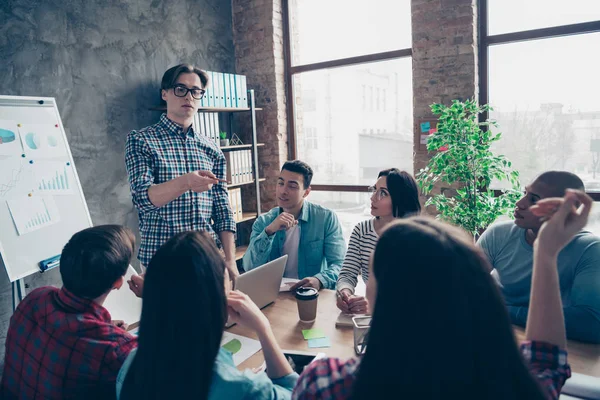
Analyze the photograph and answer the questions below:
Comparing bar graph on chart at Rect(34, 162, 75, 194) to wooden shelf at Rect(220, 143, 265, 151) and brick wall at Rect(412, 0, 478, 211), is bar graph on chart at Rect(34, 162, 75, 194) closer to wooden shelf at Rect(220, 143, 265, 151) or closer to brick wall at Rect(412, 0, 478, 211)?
wooden shelf at Rect(220, 143, 265, 151)

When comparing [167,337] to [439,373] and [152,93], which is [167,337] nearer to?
[439,373]

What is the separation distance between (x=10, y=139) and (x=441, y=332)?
8.61 feet

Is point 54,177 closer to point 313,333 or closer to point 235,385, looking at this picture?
point 313,333

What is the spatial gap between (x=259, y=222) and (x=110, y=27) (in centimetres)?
211

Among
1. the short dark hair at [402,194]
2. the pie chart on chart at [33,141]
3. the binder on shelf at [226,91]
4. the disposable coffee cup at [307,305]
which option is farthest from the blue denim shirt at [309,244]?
the binder on shelf at [226,91]

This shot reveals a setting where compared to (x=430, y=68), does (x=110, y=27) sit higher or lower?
higher

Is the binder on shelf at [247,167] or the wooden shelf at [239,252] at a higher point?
the binder on shelf at [247,167]

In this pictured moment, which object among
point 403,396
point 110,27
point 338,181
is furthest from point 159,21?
point 403,396

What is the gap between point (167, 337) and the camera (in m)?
0.88

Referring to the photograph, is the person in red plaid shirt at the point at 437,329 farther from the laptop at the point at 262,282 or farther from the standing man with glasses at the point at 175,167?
the standing man with glasses at the point at 175,167

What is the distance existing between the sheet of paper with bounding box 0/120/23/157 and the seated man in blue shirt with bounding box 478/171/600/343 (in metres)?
2.58

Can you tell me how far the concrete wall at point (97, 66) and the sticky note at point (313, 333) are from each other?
7.46 feet

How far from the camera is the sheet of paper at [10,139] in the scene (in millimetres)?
2406

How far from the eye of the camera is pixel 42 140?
8.67 ft
